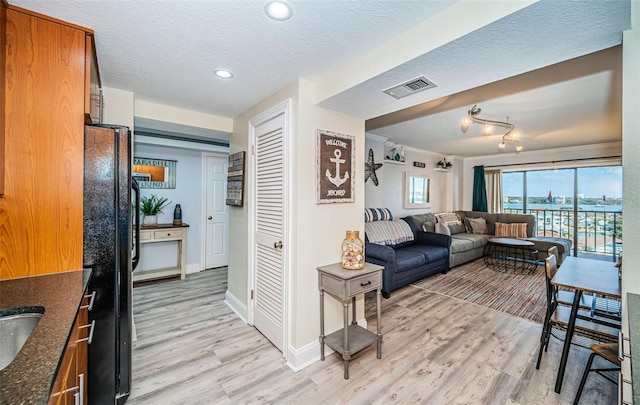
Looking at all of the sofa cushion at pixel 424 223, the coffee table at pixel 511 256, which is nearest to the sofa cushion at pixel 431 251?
the sofa cushion at pixel 424 223

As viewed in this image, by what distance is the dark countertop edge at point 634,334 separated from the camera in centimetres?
62

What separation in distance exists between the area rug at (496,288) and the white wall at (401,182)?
5.02 ft

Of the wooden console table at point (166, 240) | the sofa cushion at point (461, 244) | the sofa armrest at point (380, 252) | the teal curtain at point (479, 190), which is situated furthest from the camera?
the teal curtain at point (479, 190)

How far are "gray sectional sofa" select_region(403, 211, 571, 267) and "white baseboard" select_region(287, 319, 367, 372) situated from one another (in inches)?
125

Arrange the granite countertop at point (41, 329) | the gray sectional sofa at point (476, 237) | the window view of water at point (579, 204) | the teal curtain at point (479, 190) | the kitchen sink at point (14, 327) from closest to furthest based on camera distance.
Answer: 1. the granite countertop at point (41, 329)
2. the kitchen sink at point (14, 327)
3. the gray sectional sofa at point (476, 237)
4. the window view of water at point (579, 204)
5. the teal curtain at point (479, 190)

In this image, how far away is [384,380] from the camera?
1.91 m

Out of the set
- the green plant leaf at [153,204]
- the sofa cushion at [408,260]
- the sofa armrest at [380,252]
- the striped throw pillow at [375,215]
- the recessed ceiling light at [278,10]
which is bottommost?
the sofa cushion at [408,260]

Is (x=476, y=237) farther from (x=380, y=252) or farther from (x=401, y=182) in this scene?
(x=380, y=252)

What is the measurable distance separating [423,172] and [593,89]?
3.47 metres

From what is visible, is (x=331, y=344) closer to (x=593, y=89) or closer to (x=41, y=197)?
(x=41, y=197)

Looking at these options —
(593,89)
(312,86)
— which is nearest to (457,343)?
(312,86)

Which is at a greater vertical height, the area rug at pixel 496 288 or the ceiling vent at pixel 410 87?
the ceiling vent at pixel 410 87

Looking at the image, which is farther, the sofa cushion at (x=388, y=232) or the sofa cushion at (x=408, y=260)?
the sofa cushion at (x=388, y=232)

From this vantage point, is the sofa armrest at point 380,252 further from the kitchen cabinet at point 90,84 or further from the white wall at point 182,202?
the kitchen cabinet at point 90,84
